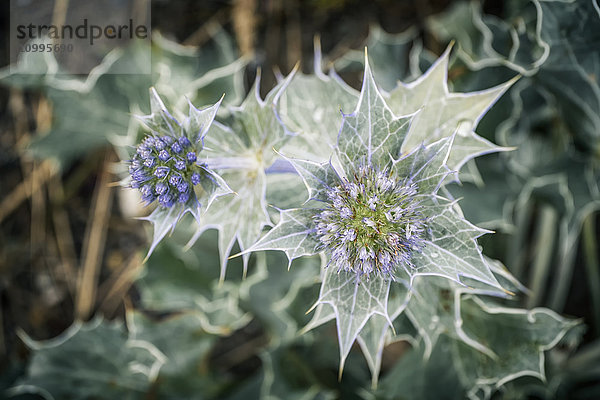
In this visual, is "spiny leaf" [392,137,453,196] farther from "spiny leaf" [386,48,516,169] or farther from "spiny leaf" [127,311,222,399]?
"spiny leaf" [127,311,222,399]

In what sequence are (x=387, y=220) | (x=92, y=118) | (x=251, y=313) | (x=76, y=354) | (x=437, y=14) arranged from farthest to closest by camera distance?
(x=437, y=14), (x=251, y=313), (x=92, y=118), (x=76, y=354), (x=387, y=220)

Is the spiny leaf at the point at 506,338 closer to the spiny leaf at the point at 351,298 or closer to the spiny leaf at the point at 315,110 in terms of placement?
the spiny leaf at the point at 351,298

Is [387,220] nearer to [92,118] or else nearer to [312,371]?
[312,371]

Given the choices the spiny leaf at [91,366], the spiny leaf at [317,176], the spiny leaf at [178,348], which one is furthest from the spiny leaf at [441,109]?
the spiny leaf at [91,366]

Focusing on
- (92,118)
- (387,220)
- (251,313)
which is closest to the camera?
(387,220)

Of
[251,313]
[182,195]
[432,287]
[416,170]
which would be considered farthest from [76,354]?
[416,170]

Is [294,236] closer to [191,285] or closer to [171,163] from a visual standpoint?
[171,163]

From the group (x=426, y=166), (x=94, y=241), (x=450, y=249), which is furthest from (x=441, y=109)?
(x=94, y=241)

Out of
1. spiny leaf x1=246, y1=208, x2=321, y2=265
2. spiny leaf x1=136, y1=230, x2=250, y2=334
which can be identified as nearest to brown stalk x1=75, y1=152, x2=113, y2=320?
spiny leaf x1=136, y1=230, x2=250, y2=334
